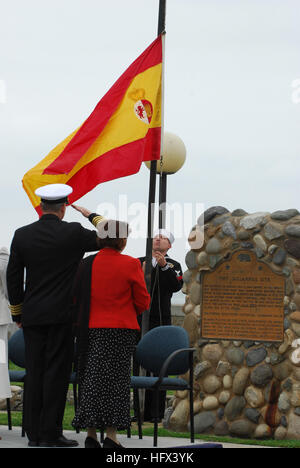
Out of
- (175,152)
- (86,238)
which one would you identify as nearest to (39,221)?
(86,238)

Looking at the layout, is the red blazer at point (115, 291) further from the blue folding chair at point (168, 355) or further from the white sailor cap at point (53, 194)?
the blue folding chair at point (168, 355)

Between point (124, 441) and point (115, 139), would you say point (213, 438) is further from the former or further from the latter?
point (115, 139)

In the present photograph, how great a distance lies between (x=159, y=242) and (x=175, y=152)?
9.73 ft

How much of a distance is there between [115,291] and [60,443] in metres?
1.26

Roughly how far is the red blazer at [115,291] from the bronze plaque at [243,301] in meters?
2.63

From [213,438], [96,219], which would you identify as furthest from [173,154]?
[96,219]

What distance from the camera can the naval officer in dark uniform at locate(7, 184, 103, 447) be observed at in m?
6.87

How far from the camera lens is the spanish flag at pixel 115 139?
28.3 ft

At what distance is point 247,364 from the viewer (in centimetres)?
920

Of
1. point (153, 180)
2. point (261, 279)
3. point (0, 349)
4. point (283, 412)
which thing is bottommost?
point (283, 412)

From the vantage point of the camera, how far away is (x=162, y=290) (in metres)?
9.34

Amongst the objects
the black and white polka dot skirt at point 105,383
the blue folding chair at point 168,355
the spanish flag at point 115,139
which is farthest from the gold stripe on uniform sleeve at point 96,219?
the spanish flag at point 115,139

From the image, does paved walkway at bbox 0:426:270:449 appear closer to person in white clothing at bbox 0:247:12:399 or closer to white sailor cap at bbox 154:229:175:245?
person in white clothing at bbox 0:247:12:399

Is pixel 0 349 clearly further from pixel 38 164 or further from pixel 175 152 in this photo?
pixel 175 152
